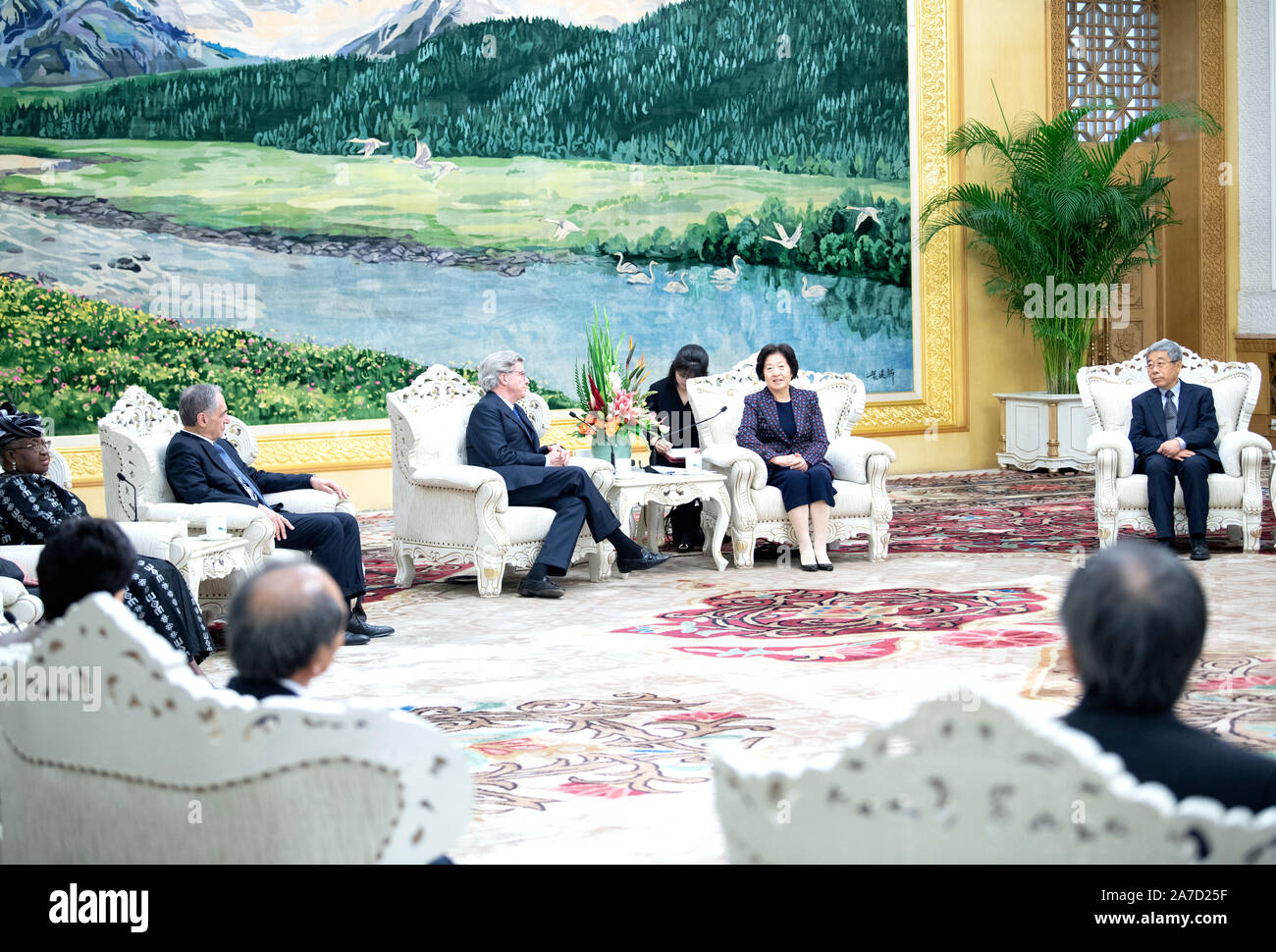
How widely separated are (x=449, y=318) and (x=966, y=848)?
30.0 ft

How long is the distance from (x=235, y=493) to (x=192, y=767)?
4154 mm

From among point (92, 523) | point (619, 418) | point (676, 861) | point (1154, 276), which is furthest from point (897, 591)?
point (1154, 276)

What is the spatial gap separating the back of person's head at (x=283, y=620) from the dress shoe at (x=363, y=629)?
384 cm

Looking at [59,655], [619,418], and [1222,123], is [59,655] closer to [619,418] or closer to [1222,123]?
[619,418]

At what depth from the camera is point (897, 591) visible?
6.38 meters

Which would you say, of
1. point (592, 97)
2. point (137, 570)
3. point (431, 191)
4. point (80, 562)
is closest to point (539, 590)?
point (137, 570)

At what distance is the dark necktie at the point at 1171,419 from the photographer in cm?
734

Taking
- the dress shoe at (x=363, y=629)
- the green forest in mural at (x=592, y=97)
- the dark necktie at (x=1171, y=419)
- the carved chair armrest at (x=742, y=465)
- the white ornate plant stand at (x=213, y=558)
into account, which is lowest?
the dress shoe at (x=363, y=629)

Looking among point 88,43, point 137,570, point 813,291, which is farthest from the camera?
point 813,291

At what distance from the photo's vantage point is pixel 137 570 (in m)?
4.64

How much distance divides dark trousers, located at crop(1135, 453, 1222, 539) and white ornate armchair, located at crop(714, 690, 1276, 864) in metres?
6.12

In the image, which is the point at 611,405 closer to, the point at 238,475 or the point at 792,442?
the point at 792,442

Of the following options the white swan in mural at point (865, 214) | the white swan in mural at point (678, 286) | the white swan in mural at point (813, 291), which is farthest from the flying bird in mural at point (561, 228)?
the white swan in mural at point (865, 214)

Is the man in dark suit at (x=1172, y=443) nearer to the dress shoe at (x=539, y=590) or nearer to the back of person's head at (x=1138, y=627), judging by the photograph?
the dress shoe at (x=539, y=590)
